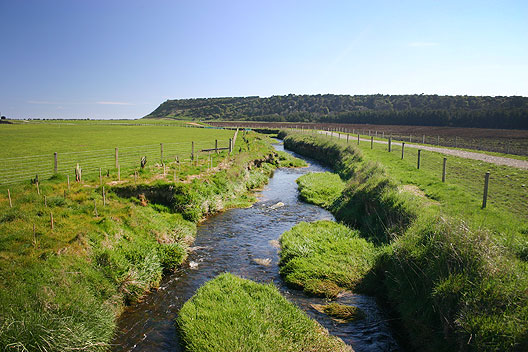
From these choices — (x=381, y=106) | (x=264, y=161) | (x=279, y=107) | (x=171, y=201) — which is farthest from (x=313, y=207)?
(x=279, y=107)

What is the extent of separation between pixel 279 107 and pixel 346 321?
595 feet

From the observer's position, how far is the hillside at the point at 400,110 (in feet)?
236

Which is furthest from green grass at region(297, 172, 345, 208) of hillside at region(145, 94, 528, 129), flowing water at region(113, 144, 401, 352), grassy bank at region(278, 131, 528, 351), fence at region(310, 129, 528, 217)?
hillside at region(145, 94, 528, 129)

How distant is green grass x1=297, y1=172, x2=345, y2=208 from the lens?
1964 cm

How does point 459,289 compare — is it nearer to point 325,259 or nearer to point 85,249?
point 325,259

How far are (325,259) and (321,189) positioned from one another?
11.0 metres

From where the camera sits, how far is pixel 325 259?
35.4 ft

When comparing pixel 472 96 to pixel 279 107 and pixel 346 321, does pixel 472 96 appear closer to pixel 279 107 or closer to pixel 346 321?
pixel 279 107

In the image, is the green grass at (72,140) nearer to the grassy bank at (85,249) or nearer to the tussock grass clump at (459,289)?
the grassy bank at (85,249)

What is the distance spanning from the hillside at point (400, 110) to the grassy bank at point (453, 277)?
70.4m

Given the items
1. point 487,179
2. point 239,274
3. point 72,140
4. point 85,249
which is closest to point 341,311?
point 239,274

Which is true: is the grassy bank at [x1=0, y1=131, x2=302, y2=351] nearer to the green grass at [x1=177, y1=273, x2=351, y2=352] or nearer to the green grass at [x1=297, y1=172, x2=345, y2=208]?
the green grass at [x1=177, y1=273, x2=351, y2=352]

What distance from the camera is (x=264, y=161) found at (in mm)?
32688

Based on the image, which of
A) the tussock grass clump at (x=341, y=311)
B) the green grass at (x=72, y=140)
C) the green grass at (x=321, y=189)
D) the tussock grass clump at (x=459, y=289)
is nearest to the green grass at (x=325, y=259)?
the tussock grass clump at (x=341, y=311)
